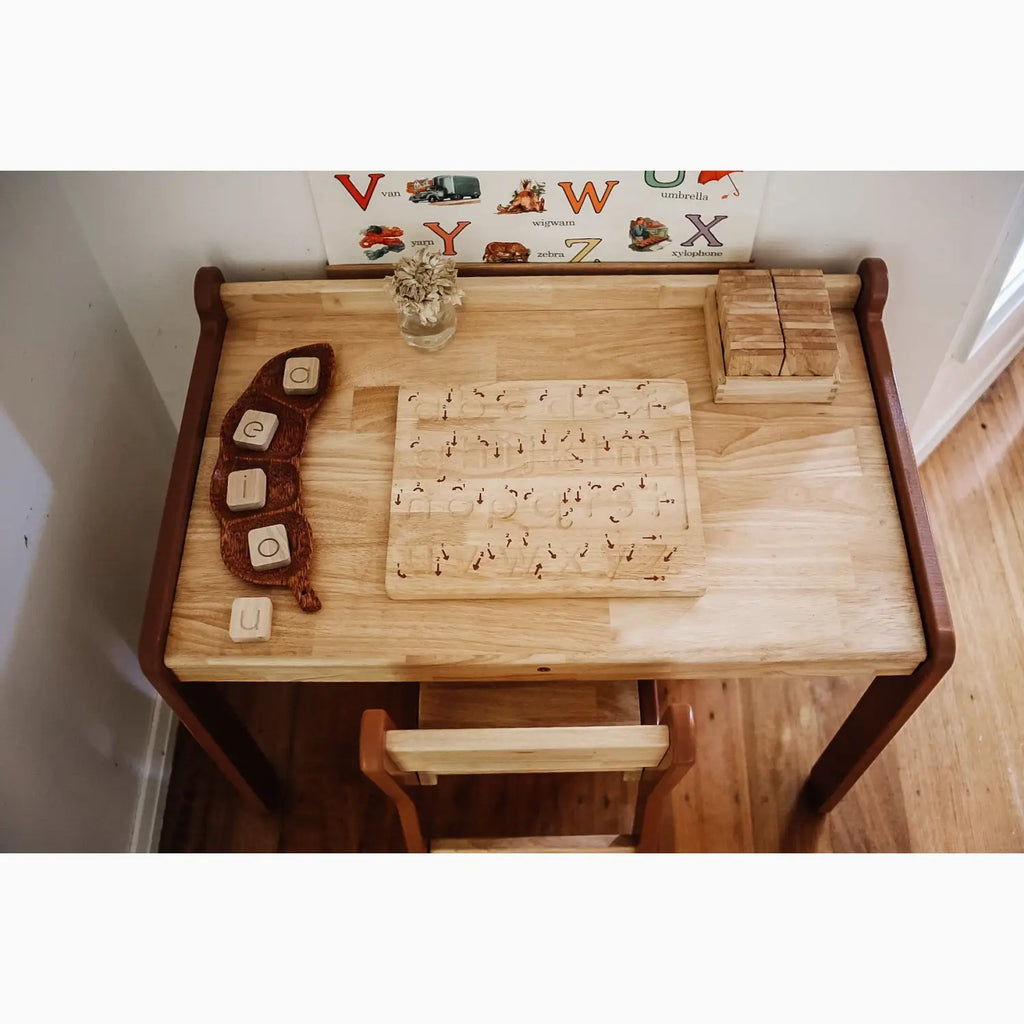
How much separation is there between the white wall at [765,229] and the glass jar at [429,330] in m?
0.23

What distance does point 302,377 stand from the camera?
1488 mm

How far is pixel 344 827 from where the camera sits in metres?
1.91

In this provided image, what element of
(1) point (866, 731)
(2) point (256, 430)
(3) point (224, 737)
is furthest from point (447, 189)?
(1) point (866, 731)

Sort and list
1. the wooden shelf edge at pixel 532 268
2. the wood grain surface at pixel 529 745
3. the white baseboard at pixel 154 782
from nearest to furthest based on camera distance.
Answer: the wood grain surface at pixel 529 745
the wooden shelf edge at pixel 532 268
the white baseboard at pixel 154 782

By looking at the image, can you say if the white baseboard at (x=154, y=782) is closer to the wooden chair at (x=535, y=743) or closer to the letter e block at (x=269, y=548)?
the wooden chair at (x=535, y=743)

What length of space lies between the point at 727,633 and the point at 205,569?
0.80m

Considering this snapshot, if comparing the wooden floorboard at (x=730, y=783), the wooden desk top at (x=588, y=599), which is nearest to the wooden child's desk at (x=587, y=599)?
the wooden desk top at (x=588, y=599)

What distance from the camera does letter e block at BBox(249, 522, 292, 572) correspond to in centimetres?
133

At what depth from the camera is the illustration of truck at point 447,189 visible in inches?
56.6

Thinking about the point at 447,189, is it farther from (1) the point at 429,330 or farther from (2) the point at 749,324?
(2) the point at 749,324

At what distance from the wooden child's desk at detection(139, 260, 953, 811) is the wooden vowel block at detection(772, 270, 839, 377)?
0.07m

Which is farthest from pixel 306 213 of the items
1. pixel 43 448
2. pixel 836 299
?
pixel 836 299

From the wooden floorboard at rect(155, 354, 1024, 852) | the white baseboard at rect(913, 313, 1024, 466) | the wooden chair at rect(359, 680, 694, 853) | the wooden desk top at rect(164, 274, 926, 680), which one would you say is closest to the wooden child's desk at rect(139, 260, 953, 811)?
the wooden desk top at rect(164, 274, 926, 680)

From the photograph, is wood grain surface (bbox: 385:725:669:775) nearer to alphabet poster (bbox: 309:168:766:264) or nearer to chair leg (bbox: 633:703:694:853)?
chair leg (bbox: 633:703:694:853)
